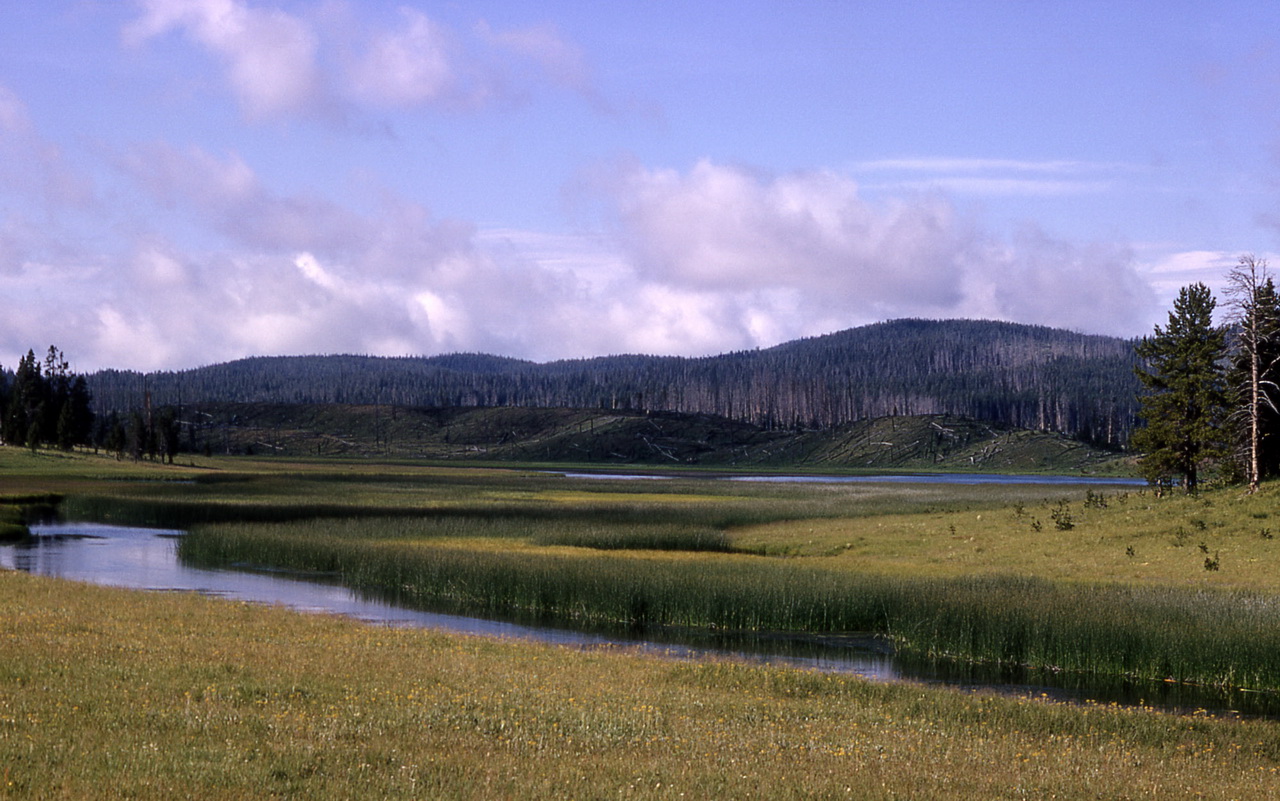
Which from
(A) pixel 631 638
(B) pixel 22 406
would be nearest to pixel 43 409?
(B) pixel 22 406

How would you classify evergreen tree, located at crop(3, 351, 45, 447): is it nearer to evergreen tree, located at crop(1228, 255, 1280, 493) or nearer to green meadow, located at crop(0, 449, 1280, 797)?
green meadow, located at crop(0, 449, 1280, 797)

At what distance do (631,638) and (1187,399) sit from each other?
37044mm

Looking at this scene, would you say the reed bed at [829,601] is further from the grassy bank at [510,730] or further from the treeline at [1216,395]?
the treeline at [1216,395]

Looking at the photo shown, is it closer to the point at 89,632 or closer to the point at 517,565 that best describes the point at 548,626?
the point at 517,565

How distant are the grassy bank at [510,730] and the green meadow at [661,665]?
7 centimetres

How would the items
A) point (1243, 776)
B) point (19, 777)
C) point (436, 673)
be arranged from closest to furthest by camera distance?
point (19, 777)
point (1243, 776)
point (436, 673)

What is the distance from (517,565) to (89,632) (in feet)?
65.8

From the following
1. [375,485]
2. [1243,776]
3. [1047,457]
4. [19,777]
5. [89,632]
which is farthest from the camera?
[1047,457]

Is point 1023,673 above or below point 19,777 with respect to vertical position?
below

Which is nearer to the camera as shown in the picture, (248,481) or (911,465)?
(248,481)

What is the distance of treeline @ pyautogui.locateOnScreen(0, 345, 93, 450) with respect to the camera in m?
140

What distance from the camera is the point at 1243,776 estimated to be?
53.9 feet

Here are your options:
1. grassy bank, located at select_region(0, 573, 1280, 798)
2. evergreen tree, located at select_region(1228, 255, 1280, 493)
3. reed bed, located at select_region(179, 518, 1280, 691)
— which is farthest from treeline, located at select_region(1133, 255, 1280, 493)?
grassy bank, located at select_region(0, 573, 1280, 798)

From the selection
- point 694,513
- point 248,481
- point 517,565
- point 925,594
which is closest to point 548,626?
point 517,565
